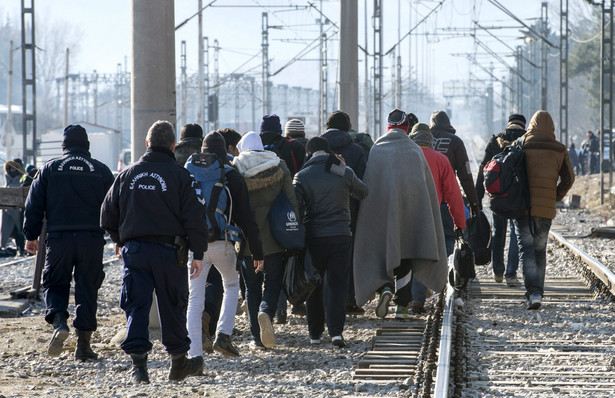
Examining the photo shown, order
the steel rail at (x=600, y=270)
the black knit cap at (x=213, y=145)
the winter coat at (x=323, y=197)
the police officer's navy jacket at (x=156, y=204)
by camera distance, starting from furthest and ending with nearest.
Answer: the steel rail at (x=600, y=270)
the winter coat at (x=323, y=197)
the black knit cap at (x=213, y=145)
the police officer's navy jacket at (x=156, y=204)

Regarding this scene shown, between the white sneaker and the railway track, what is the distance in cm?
83

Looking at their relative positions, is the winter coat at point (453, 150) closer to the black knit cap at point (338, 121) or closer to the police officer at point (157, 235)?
the black knit cap at point (338, 121)

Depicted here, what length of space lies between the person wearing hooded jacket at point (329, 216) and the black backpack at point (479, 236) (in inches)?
114

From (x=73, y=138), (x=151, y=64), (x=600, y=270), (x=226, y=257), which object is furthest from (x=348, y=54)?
(x=226, y=257)

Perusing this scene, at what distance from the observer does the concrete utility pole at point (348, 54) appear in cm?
1938

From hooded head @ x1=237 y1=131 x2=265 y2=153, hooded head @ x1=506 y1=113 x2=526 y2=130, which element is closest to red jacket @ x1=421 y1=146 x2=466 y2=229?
hooded head @ x1=506 y1=113 x2=526 y2=130

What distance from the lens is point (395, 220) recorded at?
9328 mm

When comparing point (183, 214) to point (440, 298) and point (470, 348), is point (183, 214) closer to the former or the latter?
point (470, 348)

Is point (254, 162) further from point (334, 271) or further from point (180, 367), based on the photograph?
point (180, 367)

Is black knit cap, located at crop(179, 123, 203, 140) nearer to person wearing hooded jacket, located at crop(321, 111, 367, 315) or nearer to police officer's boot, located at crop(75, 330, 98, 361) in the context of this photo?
person wearing hooded jacket, located at crop(321, 111, 367, 315)

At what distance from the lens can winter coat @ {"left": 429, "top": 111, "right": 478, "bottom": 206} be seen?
1086 centimetres

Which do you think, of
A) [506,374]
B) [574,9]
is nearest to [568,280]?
[506,374]

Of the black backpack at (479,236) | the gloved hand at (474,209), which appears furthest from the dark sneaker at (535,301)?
the gloved hand at (474,209)

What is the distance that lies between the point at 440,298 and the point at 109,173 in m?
4.45
